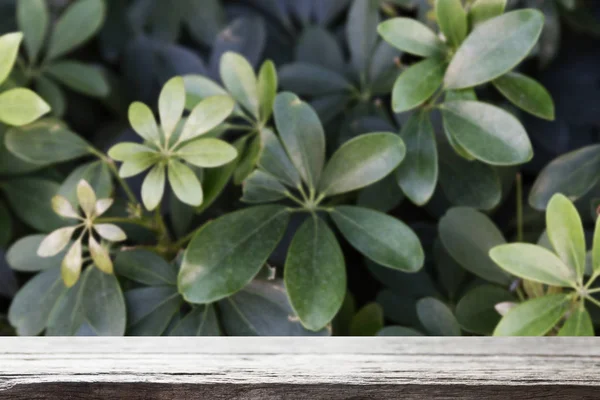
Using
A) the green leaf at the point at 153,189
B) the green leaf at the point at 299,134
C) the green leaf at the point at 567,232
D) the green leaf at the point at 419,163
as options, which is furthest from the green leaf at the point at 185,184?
the green leaf at the point at 567,232

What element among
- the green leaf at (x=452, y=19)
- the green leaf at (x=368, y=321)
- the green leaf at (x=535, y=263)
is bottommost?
the green leaf at (x=368, y=321)

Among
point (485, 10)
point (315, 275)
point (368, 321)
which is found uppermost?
point (485, 10)

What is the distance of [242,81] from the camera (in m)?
0.69

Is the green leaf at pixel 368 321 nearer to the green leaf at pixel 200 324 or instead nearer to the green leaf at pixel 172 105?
the green leaf at pixel 200 324

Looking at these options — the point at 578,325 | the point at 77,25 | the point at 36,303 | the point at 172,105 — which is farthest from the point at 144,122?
the point at 578,325

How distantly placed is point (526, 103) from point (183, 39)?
0.71 metres

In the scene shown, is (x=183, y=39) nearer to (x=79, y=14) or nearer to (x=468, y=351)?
(x=79, y=14)

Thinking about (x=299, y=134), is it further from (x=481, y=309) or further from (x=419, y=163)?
(x=481, y=309)

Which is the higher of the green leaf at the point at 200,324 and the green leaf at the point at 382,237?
the green leaf at the point at 382,237

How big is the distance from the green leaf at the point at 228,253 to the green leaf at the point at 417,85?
0.18m

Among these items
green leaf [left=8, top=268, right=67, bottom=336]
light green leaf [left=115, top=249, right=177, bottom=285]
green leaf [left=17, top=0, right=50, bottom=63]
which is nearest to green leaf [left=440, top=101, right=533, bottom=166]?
light green leaf [left=115, top=249, right=177, bottom=285]

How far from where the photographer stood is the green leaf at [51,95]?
2.76 ft

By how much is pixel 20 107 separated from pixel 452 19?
49 centimetres

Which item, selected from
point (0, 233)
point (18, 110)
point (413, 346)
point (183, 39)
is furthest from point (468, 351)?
point (183, 39)
